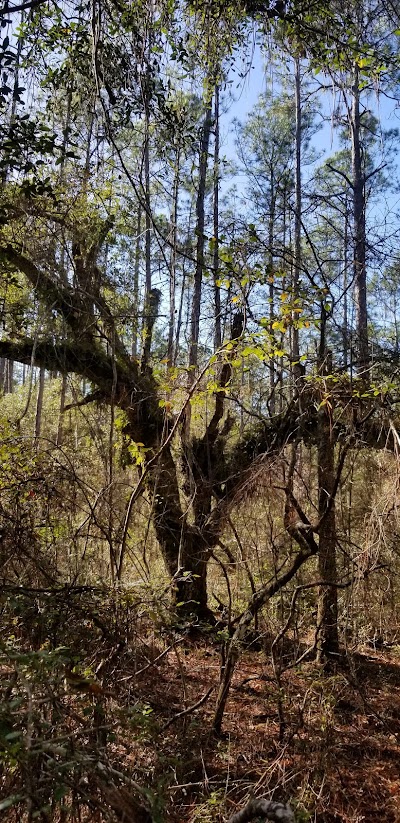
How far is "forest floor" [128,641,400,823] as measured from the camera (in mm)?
3459

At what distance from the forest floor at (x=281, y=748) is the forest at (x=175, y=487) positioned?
23 millimetres

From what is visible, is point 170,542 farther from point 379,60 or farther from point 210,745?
point 379,60

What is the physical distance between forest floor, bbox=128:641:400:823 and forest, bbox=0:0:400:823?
0.02 metres

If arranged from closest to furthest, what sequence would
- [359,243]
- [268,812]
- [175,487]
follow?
1. [268,812]
2. [359,243]
3. [175,487]

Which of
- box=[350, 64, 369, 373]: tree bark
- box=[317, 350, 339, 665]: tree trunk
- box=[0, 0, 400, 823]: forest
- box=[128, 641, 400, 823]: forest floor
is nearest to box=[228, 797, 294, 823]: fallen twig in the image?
box=[0, 0, 400, 823]: forest

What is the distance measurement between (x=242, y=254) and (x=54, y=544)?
2848mm

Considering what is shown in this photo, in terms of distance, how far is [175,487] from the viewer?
6.52 metres

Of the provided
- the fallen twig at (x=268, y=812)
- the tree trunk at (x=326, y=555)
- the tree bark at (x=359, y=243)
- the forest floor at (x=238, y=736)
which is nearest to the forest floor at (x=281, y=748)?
the forest floor at (x=238, y=736)

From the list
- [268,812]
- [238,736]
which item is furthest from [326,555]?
[268,812]

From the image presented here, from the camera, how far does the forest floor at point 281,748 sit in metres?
3.46

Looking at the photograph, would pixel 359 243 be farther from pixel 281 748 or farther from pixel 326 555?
pixel 281 748

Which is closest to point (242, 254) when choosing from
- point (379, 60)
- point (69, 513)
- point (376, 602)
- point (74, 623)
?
point (379, 60)

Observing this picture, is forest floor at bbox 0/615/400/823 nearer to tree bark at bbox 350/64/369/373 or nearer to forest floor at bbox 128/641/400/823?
forest floor at bbox 128/641/400/823

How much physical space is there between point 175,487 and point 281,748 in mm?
3141
